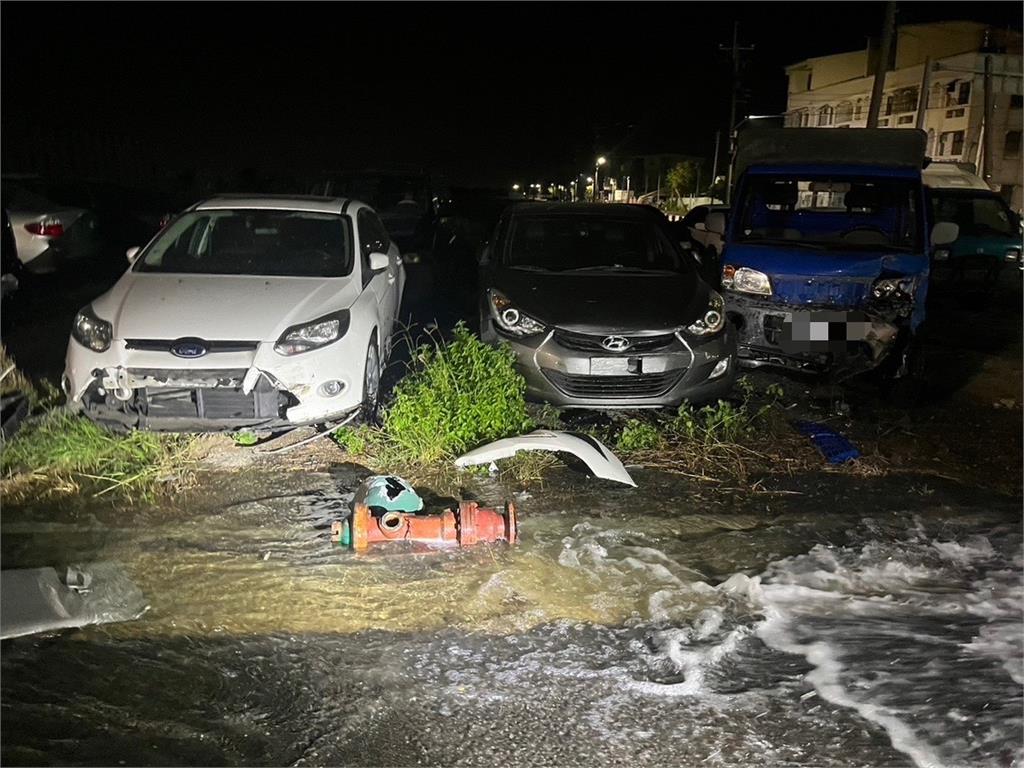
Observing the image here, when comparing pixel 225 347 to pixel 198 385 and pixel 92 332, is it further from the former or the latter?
pixel 92 332

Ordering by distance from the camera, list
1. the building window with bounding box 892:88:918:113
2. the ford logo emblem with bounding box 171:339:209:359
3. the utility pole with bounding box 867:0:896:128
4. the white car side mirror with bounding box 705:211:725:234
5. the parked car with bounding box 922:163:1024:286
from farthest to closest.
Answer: the building window with bounding box 892:88:918:113
the utility pole with bounding box 867:0:896:128
the parked car with bounding box 922:163:1024:286
the white car side mirror with bounding box 705:211:725:234
the ford logo emblem with bounding box 171:339:209:359

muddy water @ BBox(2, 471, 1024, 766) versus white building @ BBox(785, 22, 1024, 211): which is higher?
white building @ BBox(785, 22, 1024, 211)

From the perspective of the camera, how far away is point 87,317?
5.34m

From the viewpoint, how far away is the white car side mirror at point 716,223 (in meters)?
8.34

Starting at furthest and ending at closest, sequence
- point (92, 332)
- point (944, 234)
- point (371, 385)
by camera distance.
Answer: point (944, 234) < point (371, 385) < point (92, 332)

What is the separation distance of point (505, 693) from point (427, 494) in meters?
2.01

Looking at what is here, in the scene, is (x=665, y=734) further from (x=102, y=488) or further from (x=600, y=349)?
(x=102, y=488)

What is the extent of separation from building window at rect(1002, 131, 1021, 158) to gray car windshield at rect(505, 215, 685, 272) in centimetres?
4158

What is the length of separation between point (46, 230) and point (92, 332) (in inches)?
259

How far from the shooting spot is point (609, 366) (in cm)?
591

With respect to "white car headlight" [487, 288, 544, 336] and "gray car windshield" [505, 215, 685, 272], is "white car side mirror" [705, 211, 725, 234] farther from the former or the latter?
"white car headlight" [487, 288, 544, 336]

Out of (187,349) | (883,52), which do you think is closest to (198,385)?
(187,349)

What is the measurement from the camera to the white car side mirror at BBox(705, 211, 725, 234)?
834 centimetres

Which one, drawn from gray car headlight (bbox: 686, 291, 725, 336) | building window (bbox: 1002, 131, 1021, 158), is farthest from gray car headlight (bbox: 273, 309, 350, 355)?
building window (bbox: 1002, 131, 1021, 158)
